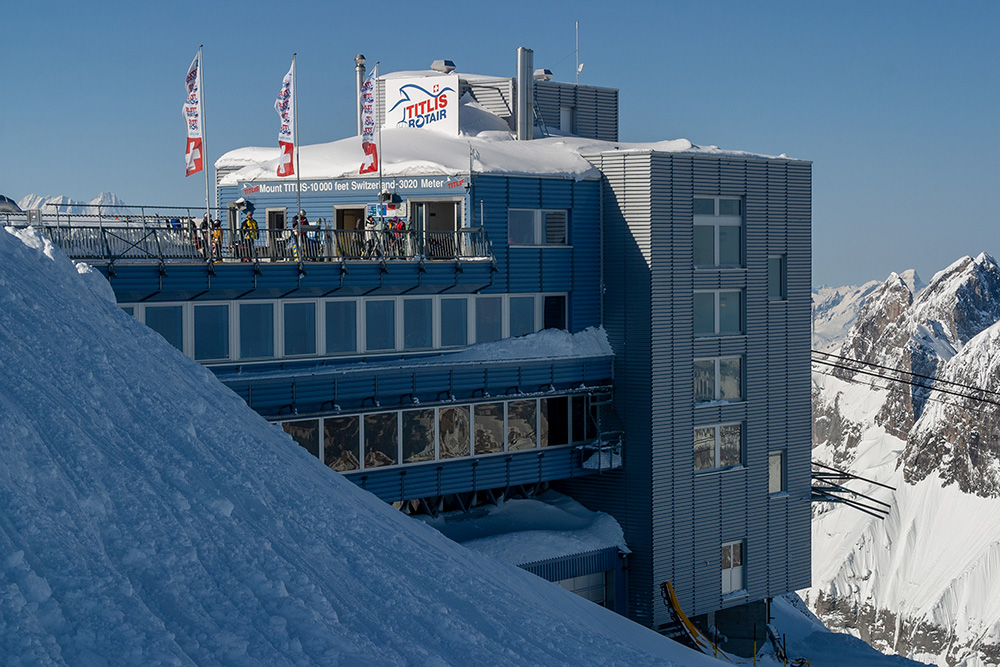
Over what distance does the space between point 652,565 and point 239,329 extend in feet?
48.8

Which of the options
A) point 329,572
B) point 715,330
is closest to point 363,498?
point 329,572

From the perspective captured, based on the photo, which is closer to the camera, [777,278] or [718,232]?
[718,232]

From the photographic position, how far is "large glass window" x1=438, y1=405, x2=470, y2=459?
A: 117 ft

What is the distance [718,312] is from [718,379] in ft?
7.12

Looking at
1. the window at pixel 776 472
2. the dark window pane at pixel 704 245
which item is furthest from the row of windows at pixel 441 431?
the window at pixel 776 472

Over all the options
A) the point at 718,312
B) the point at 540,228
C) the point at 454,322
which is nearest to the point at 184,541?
the point at 454,322

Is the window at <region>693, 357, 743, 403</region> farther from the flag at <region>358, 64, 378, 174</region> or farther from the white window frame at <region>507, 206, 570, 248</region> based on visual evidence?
the flag at <region>358, 64, 378, 174</region>

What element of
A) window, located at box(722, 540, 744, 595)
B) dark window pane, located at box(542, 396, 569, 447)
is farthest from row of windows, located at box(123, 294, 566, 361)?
window, located at box(722, 540, 744, 595)

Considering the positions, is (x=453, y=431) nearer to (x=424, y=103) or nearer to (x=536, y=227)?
(x=536, y=227)

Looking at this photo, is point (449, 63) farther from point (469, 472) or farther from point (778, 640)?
point (778, 640)

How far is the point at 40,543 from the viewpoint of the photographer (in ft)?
51.0

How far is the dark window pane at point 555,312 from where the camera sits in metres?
38.4

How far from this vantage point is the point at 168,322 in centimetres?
3075

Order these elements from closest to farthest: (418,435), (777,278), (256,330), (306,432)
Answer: (256,330) → (306,432) → (418,435) → (777,278)
